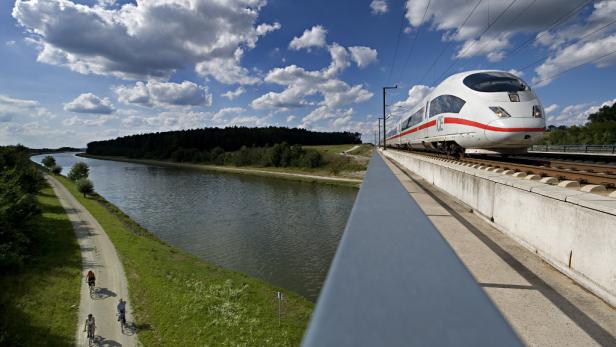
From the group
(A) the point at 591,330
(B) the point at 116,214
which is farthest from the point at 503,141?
(B) the point at 116,214

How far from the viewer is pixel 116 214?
137ft

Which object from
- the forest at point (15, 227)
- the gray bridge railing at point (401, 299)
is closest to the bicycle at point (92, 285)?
the forest at point (15, 227)

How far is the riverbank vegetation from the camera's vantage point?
54.5 feet

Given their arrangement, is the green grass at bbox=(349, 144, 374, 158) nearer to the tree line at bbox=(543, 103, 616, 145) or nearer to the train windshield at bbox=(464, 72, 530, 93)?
the tree line at bbox=(543, 103, 616, 145)

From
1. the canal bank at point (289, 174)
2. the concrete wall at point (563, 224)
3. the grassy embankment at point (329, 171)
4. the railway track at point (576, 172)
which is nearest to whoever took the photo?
the concrete wall at point (563, 224)

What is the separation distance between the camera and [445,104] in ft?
47.5

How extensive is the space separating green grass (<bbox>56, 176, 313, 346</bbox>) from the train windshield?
14.8 meters

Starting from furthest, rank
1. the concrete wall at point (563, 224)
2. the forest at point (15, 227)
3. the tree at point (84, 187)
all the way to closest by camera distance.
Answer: the tree at point (84, 187) → the forest at point (15, 227) → the concrete wall at point (563, 224)

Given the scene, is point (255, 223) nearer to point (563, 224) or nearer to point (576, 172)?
point (576, 172)

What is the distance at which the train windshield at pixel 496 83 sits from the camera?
11.5 metres

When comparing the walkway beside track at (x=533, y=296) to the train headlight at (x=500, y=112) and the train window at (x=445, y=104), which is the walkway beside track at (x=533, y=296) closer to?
the train headlight at (x=500, y=112)

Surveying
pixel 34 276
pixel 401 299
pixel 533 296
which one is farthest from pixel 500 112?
pixel 34 276

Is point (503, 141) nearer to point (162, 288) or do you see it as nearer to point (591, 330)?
point (591, 330)

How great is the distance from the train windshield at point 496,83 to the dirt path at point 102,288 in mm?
20573
